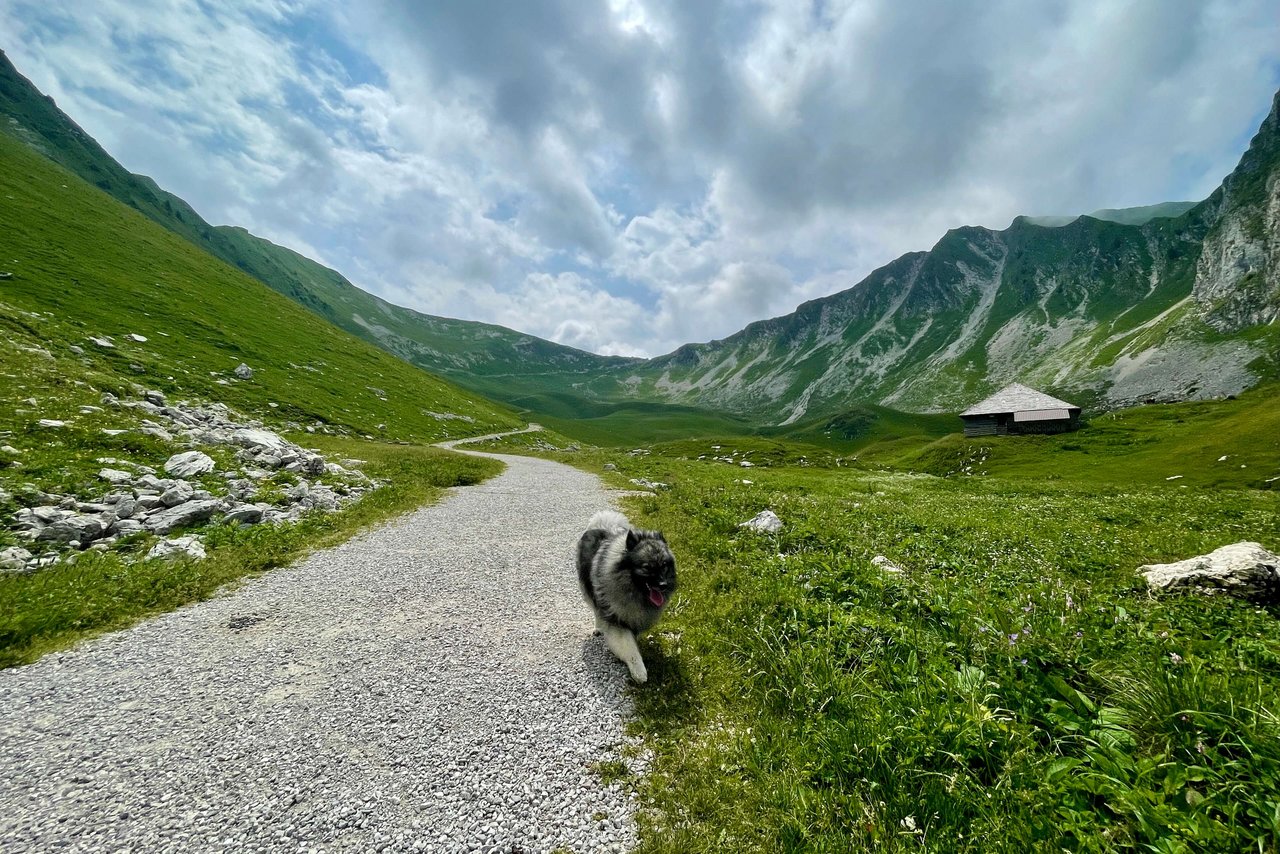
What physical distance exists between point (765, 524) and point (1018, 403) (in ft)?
343

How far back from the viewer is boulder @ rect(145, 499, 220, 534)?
12016mm

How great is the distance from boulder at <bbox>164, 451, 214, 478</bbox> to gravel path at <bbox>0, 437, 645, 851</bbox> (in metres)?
7.42

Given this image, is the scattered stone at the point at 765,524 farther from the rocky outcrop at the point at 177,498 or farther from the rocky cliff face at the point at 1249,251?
the rocky cliff face at the point at 1249,251

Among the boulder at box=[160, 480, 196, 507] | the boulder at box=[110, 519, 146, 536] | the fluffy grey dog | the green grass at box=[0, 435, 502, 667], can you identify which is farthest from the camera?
the boulder at box=[160, 480, 196, 507]

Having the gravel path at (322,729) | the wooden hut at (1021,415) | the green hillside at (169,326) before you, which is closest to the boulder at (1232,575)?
Result: the gravel path at (322,729)

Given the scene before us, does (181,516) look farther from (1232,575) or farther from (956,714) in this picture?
(1232,575)

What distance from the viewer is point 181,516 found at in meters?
12.6

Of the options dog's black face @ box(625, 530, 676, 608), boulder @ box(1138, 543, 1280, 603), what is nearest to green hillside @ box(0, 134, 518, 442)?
dog's black face @ box(625, 530, 676, 608)

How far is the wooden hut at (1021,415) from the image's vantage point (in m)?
85.2

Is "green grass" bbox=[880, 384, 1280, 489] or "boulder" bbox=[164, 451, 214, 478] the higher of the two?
"green grass" bbox=[880, 384, 1280, 489]

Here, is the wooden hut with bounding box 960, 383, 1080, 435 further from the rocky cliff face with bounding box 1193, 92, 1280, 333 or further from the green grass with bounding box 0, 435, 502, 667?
the green grass with bounding box 0, 435, 502, 667

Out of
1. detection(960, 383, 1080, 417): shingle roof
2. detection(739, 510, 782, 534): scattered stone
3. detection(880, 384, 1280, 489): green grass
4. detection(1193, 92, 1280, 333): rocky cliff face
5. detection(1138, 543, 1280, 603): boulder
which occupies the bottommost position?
detection(739, 510, 782, 534): scattered stone

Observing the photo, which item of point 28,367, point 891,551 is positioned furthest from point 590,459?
point 891,551

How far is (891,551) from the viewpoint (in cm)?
1219
